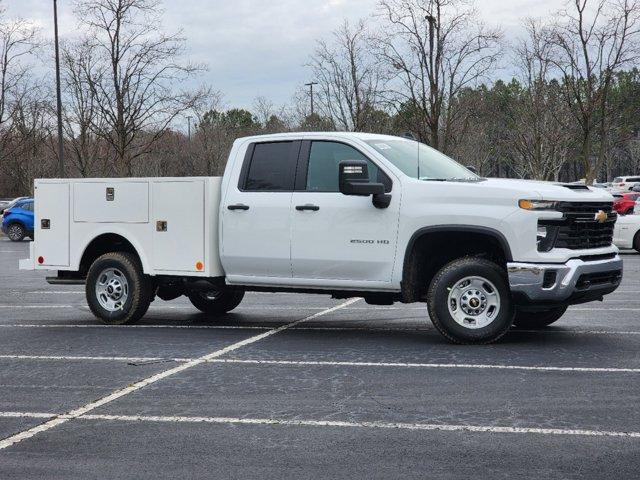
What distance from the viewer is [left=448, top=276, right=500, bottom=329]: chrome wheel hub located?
8859 millimetres

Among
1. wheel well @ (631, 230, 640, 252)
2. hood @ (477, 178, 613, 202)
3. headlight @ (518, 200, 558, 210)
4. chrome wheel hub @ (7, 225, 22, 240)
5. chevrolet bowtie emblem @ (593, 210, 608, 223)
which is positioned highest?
hood @ (477, 178, 613, 202)

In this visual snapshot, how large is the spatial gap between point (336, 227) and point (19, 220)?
91.7 feet

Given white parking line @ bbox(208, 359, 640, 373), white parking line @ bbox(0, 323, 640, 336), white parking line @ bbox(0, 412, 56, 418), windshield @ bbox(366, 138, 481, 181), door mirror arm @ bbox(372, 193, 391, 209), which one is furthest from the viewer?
white parking line @ bbox(0, 323, 640, 336)

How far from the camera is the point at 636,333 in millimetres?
9664

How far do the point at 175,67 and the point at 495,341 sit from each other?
1104 inches

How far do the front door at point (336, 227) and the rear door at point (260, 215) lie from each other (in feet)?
0.43

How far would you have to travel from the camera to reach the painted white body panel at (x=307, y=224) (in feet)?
28.6

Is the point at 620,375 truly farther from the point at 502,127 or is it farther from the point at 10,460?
the point at 502,127

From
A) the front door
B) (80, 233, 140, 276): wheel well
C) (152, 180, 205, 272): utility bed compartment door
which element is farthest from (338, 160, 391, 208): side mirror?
(80, 233, 140, 276): wheel well

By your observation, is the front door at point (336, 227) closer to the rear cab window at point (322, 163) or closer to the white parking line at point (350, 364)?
the rear cab window at point (322, 163)

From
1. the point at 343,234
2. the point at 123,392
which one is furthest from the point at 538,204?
the point at 123,392

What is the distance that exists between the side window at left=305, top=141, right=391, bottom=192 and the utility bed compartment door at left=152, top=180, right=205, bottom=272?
1245 millimetres

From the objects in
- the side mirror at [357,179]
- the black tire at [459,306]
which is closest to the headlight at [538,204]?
the black tire at [459,306]

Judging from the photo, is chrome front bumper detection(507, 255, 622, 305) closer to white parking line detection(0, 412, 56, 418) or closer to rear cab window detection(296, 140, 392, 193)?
rear cab window detection(296, 140, 392, 193)
